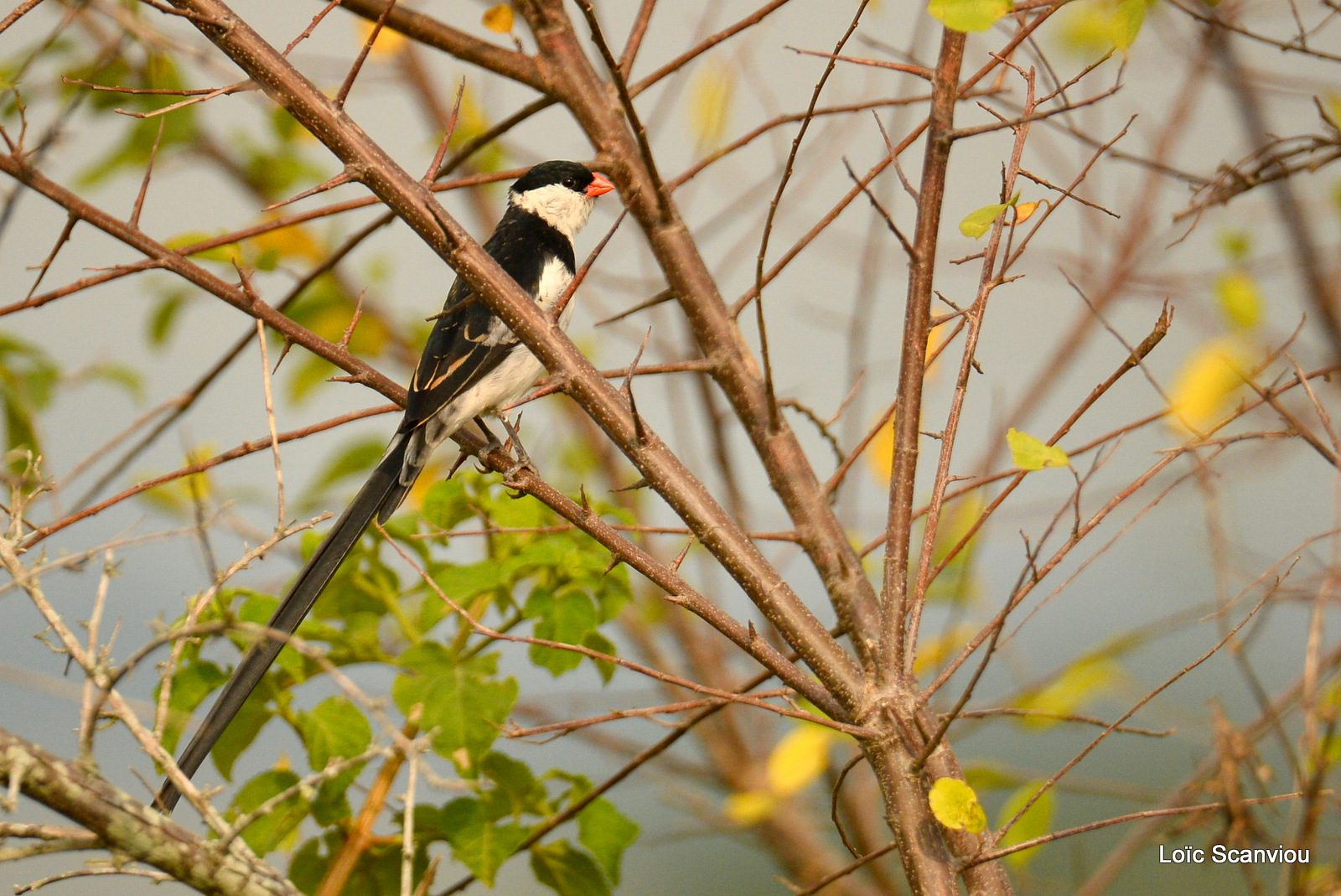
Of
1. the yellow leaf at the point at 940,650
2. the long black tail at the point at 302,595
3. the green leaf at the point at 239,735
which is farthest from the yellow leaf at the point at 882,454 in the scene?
the green leaf at the point at 239,735

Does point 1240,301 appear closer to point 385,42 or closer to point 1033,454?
point 1033,454

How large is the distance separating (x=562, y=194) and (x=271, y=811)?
1.17m

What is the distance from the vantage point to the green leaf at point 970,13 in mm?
675

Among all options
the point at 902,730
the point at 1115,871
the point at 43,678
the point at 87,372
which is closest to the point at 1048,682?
the point at 1115,871

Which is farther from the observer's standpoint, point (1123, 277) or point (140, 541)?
point (1123, 277)

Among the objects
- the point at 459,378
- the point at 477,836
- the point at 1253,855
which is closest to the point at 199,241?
the point at 459,378

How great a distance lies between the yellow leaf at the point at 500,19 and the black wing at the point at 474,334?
0.26 meters

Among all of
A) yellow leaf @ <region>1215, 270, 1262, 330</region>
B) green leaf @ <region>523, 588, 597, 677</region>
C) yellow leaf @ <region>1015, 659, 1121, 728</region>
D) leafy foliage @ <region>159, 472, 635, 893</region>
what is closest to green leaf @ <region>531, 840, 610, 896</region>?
leafy foliage @ <region>159, 472, 635, 893</region>

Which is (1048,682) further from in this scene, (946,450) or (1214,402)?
(946,450)

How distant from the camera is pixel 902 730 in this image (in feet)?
2.57

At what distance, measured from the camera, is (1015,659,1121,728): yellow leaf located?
3.92 feet

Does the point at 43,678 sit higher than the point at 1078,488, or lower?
lower

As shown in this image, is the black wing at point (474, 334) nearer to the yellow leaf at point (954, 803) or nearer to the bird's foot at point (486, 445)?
the bird's foot at point (486, 445)

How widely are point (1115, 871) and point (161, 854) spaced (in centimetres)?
131
